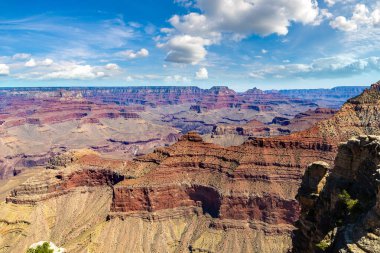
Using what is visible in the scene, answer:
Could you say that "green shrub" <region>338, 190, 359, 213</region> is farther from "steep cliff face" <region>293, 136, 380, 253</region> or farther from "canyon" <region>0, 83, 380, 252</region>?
"canyon" <region>0, 83, 380, 252</region>

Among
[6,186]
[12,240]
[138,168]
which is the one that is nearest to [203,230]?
[138,168]

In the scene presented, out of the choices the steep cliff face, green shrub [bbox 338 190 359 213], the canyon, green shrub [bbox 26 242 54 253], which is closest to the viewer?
the steep cliff face

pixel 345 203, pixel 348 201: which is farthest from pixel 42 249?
pixel 348 201

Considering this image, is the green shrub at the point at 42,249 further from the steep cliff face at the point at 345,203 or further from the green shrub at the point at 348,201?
the green shrub at the point at 348,201

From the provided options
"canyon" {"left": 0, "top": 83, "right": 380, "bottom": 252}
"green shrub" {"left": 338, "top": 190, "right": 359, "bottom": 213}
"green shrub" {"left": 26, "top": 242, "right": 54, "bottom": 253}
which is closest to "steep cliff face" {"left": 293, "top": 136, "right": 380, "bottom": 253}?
"green shrub" {"left": 338, "top": 190, "right": 359, "bottom": 213}

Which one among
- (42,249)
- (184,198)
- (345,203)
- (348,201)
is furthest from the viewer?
(184,198)

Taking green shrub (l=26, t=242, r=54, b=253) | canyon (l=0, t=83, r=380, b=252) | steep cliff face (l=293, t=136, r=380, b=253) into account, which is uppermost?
steep cliff face (l=293, t=136, r=380, b=253)

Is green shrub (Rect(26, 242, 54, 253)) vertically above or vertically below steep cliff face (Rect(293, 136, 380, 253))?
below

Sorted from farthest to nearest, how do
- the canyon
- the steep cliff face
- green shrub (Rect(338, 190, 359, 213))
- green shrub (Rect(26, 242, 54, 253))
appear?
the canyon < green shrub (Rect(26, 242, 54, 253)) < green shrub (Rect(338, 190, 359, 213)) < the steep cliff face

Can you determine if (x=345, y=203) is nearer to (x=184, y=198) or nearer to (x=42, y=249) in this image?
(x=42, y=249)
